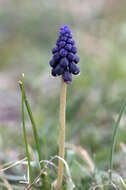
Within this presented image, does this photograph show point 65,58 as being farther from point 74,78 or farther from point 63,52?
point 74,78

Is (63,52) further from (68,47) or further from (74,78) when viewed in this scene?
(74,78)

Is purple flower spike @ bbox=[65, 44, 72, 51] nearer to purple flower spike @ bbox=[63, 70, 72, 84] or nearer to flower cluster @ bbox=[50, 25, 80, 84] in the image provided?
flower cluster @ bbox=[50, 25, 80, 84]

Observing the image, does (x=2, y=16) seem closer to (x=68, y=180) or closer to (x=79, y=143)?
(x=79, y=143)

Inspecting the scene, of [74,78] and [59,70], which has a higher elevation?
[74,78]

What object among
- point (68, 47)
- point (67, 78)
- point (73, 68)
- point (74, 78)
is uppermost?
point (74, 78)

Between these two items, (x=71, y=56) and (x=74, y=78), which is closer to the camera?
(x=71, y=56)

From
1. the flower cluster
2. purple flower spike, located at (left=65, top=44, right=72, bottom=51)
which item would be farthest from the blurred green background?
purple flower spike, located at (left=65, top=44, right=72, bottom=51)

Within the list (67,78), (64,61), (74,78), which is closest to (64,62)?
(64,61)

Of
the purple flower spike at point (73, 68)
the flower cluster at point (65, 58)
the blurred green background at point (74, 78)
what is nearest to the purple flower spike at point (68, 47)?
the flower cluster at point (65, 58)

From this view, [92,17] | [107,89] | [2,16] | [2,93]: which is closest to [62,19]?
[92,17]
